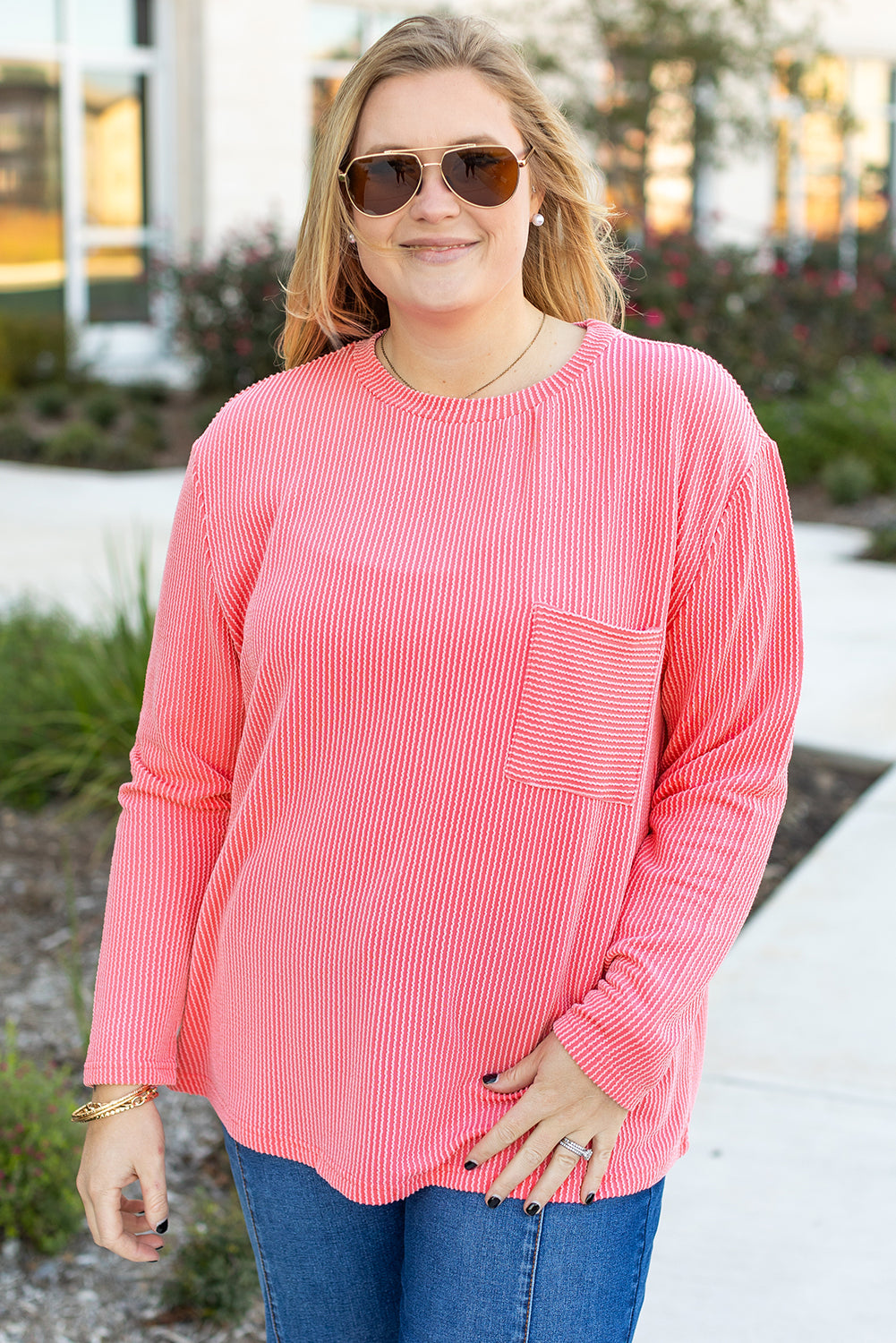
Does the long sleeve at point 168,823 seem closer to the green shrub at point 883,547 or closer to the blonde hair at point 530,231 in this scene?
the blonde hair at point 530,231

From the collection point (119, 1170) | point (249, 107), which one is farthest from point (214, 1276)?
point (249, 107)

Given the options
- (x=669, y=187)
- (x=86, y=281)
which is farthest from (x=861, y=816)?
(x=669, y=187)

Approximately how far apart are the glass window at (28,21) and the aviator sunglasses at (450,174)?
1402 centimetres

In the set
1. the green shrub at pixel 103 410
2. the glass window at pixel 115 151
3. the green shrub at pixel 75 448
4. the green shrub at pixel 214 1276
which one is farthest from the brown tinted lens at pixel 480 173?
the glass window at pixel 115 151

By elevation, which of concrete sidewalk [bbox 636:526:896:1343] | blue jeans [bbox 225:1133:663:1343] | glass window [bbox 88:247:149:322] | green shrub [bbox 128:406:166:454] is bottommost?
concrete sidewalk [bbox 636:526:896:1343]

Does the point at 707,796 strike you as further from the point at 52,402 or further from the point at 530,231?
the point at 52,402

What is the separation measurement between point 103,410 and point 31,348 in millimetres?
1742

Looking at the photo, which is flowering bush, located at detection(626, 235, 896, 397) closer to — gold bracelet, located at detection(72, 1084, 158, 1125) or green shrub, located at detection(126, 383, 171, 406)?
green shrub, located at detection(126, 383, 171, 406)

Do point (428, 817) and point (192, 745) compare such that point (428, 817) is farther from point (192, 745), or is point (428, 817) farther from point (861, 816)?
point (861, 816)

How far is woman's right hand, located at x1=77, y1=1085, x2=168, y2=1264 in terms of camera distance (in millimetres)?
1641

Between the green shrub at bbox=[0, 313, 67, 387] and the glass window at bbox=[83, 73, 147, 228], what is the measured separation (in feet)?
5.96

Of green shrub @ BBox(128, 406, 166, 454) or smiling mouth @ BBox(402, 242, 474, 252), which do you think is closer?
smiling mouth @ BBox(402, 242, 474, 252)

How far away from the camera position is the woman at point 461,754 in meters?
1.47

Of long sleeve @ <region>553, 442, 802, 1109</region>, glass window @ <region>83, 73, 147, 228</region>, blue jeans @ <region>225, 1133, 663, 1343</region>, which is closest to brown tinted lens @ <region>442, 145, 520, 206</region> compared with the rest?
long sleeve @ <region>553, 442, 802, 1109</region>
